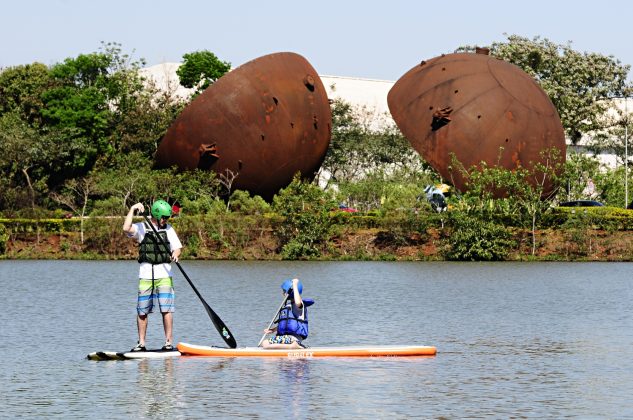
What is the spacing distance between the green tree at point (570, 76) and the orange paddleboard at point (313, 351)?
60290mm

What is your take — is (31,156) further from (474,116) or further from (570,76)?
(570,76)

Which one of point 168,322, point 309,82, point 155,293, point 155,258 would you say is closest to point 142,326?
point 168,322

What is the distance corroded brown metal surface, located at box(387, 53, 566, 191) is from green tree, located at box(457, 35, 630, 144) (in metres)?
27.5

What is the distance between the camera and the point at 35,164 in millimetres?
58594

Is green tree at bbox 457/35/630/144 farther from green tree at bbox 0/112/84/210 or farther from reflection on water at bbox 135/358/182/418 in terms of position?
reflection on water at bbox 135/358/182/418

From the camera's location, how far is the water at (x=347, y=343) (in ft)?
41.2

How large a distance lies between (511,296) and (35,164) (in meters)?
36.1

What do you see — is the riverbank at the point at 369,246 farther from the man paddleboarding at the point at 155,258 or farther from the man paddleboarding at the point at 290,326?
the man paddleboarding at the point at 155,258

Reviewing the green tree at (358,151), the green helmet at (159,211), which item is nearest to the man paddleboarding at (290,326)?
the green helmet at (159,211)

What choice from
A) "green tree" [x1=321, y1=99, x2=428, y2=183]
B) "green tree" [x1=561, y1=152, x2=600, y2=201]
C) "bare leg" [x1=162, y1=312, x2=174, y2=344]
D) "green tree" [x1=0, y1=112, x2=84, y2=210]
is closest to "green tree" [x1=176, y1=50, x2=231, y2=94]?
"green tree" [x1=321, y1=99, x2=428, y2=183]

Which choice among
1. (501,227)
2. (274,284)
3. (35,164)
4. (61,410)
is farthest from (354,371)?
(35,164)

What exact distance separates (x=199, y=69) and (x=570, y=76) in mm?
23196

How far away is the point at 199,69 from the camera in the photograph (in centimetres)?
7256

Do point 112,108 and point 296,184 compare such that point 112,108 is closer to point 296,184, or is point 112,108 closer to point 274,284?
A: point 296,184
